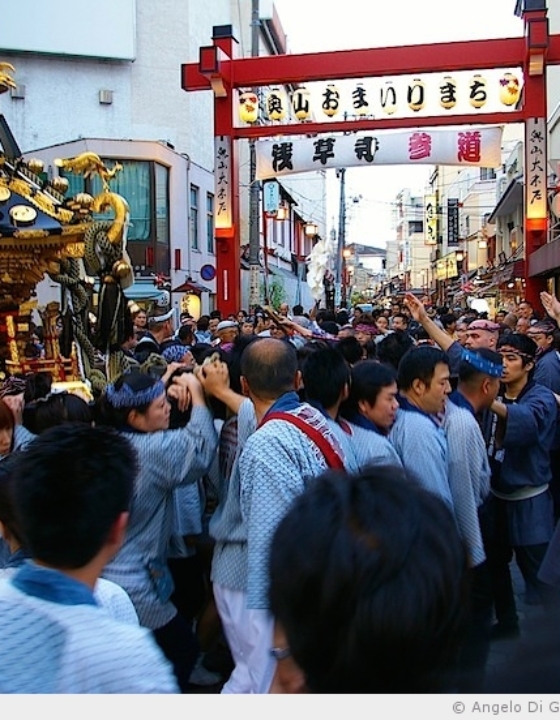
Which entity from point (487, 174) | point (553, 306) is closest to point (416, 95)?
point (553, 306)

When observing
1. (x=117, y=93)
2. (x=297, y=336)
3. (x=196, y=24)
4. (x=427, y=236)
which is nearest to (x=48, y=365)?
(x=297, y=336)

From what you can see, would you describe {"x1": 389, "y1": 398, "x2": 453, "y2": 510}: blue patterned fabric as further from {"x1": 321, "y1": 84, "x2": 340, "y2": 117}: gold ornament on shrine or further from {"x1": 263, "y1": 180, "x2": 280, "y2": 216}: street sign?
{"x1": 263, "y1": 180, "x2": 280, "y2": 216}: street sign

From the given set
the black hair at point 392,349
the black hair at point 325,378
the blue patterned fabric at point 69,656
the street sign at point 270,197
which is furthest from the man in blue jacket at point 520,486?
the street sign at point 270,197

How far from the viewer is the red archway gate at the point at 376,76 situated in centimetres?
1611

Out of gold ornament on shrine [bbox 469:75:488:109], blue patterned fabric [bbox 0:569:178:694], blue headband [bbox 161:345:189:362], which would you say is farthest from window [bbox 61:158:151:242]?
blue patterned fabric [bbox 0:569:178:694]

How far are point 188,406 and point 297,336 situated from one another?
4555 mm

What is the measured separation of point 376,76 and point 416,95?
102 centimetres

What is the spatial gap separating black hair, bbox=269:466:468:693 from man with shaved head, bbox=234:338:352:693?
135 cm

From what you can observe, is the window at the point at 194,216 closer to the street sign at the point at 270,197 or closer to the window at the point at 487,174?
the street sign at the point at 270,197

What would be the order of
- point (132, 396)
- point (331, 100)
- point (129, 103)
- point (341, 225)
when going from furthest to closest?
1. point (341, 225)
2. point (129, 103)
3. point (331, 100)
4. point (132, 396)

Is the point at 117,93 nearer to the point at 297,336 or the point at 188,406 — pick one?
the point at 297,336

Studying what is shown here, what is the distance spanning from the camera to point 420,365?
4.09 metres

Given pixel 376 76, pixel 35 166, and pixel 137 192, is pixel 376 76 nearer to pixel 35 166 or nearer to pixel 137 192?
pixel 137 192

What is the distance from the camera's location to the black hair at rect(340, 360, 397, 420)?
403 centimetres
